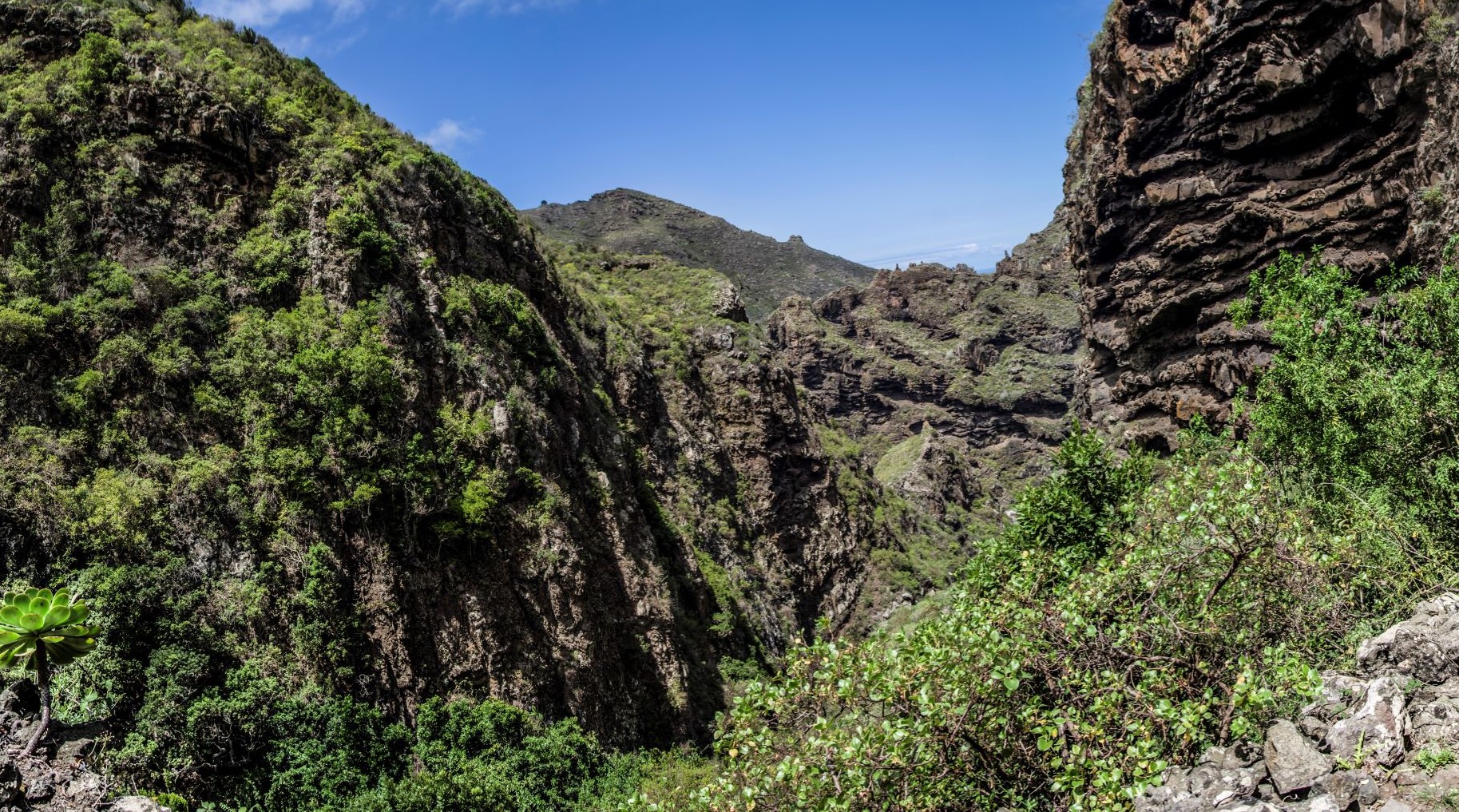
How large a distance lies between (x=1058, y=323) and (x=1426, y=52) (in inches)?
4025

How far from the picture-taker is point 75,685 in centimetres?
1652

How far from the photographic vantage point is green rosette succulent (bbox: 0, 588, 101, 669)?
30.5 feet

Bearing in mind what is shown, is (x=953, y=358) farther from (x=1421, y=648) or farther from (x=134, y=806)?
(x=134, y=806)

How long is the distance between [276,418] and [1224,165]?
1440 inches

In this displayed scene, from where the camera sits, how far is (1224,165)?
3067 cm

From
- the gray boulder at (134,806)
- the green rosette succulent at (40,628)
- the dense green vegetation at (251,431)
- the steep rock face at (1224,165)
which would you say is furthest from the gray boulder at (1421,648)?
the dense green vegetation at (251,431)

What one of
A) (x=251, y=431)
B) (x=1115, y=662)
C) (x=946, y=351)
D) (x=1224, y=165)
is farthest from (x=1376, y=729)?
(x=946, y=351)

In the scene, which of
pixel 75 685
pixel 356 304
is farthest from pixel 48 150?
pixel 75 685

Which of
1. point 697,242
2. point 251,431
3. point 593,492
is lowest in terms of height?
point 593,492

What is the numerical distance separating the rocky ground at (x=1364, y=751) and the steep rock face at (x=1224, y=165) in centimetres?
1960

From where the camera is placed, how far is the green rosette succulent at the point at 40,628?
928 centimetres

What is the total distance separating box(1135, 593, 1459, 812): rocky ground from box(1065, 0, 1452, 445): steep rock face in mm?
19600

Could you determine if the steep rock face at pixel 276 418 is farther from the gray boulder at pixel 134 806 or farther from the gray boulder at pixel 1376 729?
the gray boulder at pixel 1376 729

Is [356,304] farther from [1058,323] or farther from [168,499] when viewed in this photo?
[1058,323]
